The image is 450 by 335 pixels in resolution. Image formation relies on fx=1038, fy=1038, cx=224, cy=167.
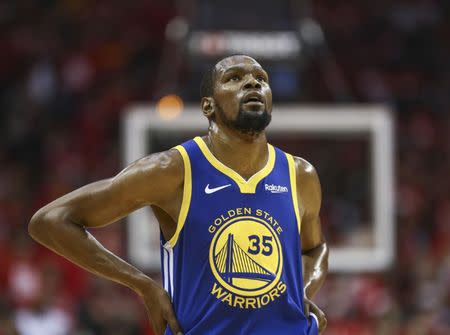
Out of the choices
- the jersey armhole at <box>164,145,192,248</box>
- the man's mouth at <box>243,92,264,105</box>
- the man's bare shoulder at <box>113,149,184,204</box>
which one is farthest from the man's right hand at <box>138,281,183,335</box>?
the man's mouth at <box>243,92,264,105</box>

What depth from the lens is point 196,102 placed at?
9312mm

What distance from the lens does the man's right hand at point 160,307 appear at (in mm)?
4066

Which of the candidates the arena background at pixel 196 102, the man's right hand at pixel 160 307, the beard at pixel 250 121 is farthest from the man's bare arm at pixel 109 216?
the arena background at pixel 196 102

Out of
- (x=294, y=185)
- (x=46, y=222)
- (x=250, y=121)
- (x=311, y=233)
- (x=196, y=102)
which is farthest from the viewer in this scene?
(x=196, y=102)

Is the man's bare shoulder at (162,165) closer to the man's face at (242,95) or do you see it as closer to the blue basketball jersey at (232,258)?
the blue basketball jersey at (232,258)

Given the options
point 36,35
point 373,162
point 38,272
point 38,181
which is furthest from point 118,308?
point 36,35

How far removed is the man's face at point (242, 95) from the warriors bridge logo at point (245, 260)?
14.2 inches

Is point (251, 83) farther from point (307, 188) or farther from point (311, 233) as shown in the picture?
point (311, 233)

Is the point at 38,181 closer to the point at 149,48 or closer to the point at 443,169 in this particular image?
the point at 149,48

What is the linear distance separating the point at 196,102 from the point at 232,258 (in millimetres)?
5345

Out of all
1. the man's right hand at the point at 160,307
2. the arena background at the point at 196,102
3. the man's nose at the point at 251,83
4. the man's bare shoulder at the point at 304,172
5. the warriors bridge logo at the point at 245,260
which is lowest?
the arena background at the point at 196,102

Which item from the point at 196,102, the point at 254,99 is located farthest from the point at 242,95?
the point at 196,102

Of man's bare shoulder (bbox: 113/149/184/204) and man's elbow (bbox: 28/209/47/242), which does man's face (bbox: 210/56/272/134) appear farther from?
man's elbow (bbox: 28/209/47/242)

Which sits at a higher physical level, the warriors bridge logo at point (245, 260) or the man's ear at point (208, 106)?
the man's ear at point (208, 106)
